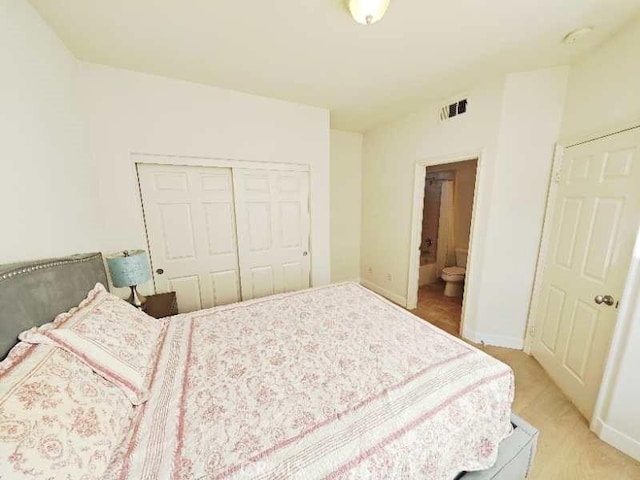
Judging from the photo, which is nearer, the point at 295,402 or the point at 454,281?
the point at 295,402

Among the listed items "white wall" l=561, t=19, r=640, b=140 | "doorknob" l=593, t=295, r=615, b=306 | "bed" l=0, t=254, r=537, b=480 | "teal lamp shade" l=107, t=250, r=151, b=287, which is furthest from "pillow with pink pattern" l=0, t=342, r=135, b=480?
"white wall" l=561, t=19, r=640, b=140

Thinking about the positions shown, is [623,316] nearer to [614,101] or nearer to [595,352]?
[595,352]

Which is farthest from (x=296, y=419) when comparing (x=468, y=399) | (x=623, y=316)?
(x=623, y=316)

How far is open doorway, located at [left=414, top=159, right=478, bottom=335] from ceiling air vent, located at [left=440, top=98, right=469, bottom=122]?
1322 millimetres

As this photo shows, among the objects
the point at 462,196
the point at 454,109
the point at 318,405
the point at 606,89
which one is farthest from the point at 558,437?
the point at 462,196

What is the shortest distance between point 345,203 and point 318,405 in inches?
127

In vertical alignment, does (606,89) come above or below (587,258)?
above

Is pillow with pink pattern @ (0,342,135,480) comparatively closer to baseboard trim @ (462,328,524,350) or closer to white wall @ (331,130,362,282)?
baseboard trim @ (462,328,524,350)

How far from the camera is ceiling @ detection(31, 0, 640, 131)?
1.37 m

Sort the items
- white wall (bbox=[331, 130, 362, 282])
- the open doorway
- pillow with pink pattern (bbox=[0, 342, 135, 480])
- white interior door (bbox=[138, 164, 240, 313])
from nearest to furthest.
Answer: pillow with pink pattern (bbox=[0, 342, 135, 480]) < white interior door (bbox=[138, 164, 240, 313]) < white wall (bbox=[331, 130, 362, 282]) < the open doorway

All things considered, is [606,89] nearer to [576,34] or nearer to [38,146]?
[576,34]

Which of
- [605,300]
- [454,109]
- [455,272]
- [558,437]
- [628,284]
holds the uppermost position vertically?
[454,109]

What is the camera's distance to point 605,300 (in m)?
1.55

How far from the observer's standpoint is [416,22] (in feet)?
4.83
